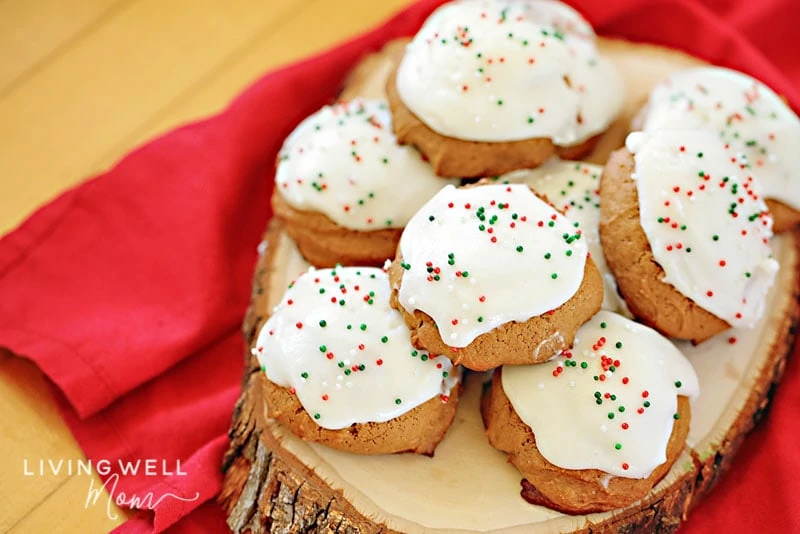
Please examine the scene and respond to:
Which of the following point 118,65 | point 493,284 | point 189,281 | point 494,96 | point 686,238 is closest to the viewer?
point 493,284

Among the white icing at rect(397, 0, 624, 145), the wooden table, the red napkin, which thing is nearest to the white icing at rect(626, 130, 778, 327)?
the white icing at rect(397, 0, 624, 145)

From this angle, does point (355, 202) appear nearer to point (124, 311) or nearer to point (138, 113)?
point (124, 311)

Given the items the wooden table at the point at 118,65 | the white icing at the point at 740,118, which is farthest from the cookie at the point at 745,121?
the wooden table at the point at 118,65

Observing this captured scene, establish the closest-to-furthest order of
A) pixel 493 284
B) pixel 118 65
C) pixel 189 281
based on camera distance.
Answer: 1. pixel 493 284
2. pixel 189 281
3. pixel 118 65

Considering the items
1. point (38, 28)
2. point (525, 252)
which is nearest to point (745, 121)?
point (525, 252)

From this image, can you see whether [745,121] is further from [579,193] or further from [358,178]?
[358,178]

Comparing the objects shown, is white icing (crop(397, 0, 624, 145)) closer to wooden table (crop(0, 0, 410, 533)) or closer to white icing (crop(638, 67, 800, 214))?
white icing (crop(638, 67, 800, 214))

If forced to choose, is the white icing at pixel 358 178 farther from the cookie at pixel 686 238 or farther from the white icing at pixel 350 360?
the cookie at pixel 686 238
